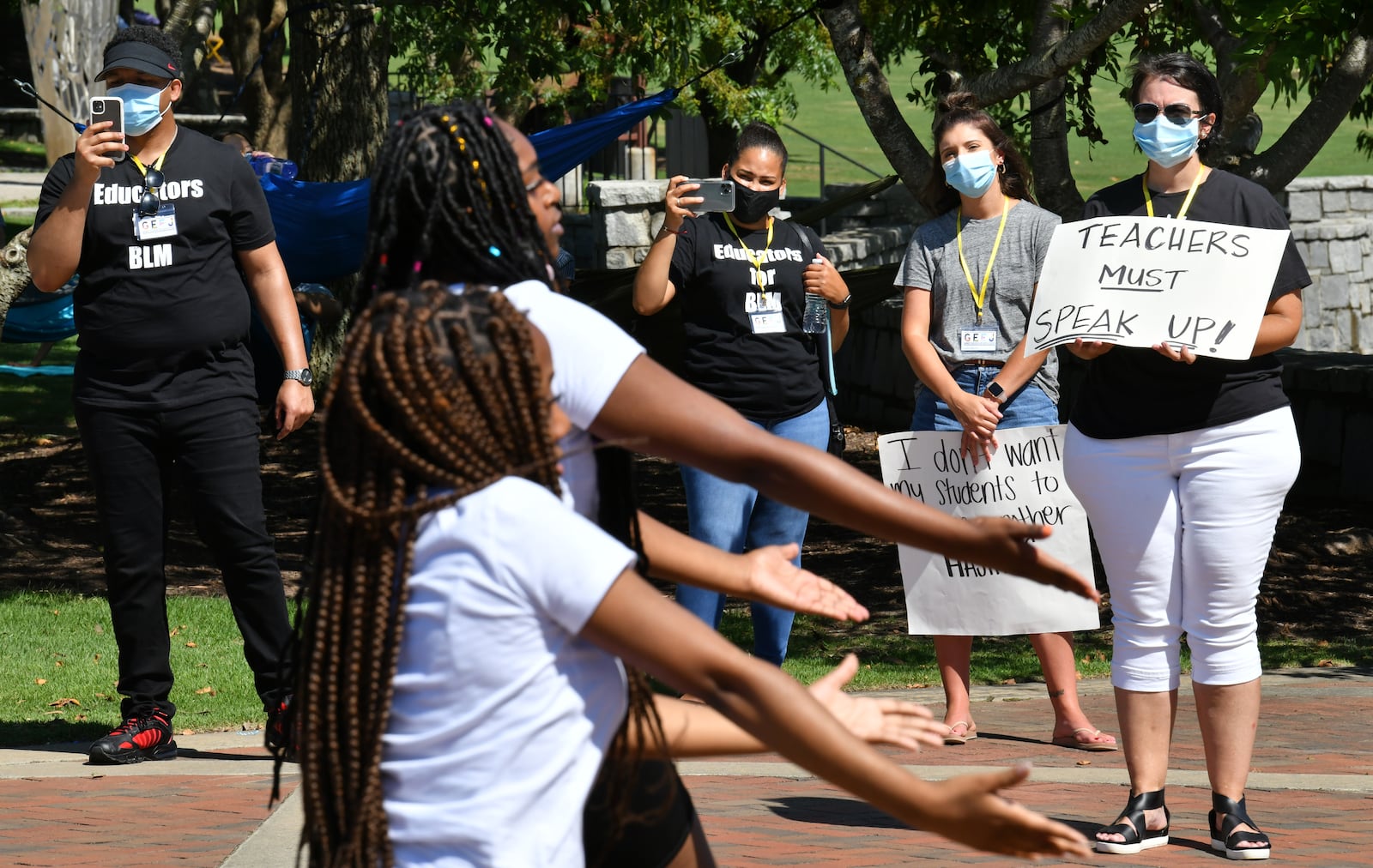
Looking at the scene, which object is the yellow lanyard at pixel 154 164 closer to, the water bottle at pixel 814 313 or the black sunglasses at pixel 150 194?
the black sunglasses at pixel 150 194

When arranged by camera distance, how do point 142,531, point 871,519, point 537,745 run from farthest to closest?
point 142,531 < point 871,519 < point 537,745

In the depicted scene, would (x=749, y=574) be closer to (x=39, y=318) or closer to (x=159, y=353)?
(x=159, y=353)

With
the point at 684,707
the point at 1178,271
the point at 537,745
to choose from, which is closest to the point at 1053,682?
the point at 1178,271

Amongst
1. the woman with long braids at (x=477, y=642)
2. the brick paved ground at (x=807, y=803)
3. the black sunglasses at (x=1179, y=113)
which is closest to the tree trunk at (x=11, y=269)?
the brick paved ground at (x=807, y=803)

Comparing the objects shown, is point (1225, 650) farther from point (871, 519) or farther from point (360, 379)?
point (360, 379)

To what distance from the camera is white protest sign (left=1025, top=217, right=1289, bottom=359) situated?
4.16 m

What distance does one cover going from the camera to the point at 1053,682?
217 inches

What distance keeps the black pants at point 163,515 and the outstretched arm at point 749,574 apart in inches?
112

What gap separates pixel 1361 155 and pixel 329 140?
30903mm

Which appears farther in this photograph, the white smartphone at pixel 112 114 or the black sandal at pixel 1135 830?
the white smartphone at pixel 112 114

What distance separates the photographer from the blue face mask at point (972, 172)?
5.38 m

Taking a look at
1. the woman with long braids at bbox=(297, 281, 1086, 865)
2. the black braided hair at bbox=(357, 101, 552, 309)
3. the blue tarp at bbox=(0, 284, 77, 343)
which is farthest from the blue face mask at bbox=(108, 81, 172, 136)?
the blue tarp at bbox=(0, 284, 77, 343)

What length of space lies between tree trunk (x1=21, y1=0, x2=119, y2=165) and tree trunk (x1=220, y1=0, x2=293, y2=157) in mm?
5161

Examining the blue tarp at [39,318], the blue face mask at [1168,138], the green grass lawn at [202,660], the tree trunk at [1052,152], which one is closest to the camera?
the blue face mask at [1168,138]
